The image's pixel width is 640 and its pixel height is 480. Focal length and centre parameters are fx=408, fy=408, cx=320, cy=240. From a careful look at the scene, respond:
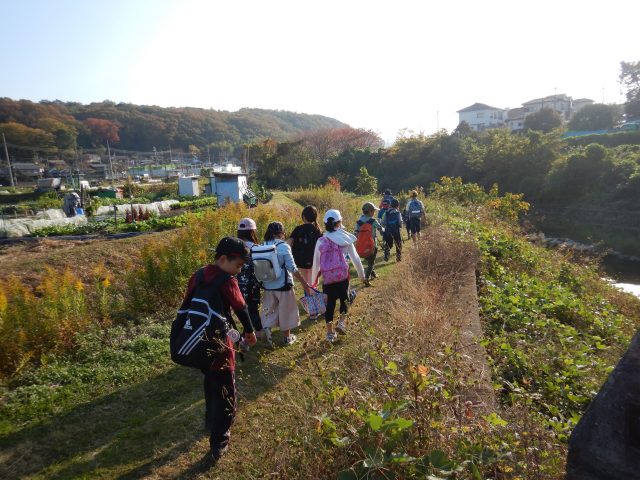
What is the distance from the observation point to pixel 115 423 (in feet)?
11.9

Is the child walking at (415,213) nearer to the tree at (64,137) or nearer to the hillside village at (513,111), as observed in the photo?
the hillside village at (513,111)

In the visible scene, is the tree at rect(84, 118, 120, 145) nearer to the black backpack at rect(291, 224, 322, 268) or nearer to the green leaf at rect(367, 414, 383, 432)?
the black backpack at rect(291, 224, 322, 268)

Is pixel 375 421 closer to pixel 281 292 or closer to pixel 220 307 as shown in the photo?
pixel 220 307

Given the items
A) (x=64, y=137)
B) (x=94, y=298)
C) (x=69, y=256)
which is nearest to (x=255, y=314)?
(x=94, y=298)

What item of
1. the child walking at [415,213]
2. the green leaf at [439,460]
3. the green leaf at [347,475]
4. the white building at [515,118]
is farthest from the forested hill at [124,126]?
the green leaf at [439,460]

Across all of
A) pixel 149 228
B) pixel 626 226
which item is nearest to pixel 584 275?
pixel 149 228

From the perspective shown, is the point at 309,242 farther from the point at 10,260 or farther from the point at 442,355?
the point at 10,260

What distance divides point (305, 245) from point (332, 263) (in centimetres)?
88

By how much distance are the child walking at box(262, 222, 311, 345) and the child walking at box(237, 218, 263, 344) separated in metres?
0.10

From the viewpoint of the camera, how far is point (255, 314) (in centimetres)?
479

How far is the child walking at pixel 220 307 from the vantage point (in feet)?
9.42

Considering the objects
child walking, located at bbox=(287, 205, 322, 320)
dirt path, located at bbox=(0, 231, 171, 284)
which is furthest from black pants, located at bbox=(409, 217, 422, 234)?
dirt path, located at bbox=(0, 231, 171, 284)

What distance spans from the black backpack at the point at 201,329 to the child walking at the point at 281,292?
167 cm

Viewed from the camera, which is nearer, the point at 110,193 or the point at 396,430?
the point at 396,430
